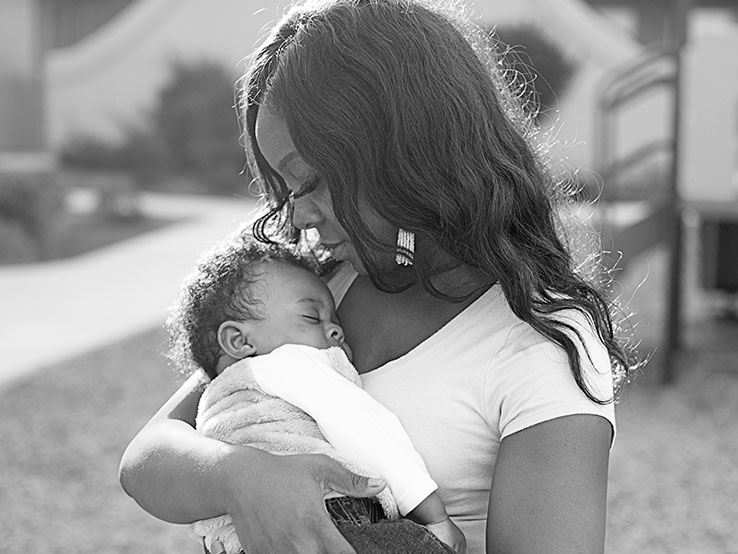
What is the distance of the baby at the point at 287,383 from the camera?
4.26ft

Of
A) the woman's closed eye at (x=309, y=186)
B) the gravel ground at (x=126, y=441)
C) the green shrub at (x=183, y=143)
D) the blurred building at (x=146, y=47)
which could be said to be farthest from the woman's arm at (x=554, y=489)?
the green shrub at (x=183, y=143)

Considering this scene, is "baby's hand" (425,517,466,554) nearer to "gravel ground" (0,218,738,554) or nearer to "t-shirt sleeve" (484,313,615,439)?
"t-shirt sleeve" (484,313,615,439)

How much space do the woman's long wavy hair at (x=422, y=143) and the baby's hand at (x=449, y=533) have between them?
0.75 ft

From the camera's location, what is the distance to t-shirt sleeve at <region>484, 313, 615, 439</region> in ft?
4.02

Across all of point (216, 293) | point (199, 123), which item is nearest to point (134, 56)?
point (199, 123)

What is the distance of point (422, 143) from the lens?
125 cm

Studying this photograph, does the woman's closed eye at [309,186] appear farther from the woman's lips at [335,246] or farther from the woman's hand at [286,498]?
the woman's hand at [286,498]

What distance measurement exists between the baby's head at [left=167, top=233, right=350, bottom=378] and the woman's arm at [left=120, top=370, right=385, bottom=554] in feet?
0.52

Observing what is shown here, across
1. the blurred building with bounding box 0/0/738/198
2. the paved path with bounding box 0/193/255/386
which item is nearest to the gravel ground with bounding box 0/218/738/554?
the paved path with bounding box 0/193/255/386

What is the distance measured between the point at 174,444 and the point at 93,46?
15.1 meters

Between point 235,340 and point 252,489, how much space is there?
29 cm

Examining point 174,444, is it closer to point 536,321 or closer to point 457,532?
point 457,532

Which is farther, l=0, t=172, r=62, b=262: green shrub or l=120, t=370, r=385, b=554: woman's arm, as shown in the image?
l=0, t=172, r=62, b=262: green shrub

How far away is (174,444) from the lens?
1.36 metres
